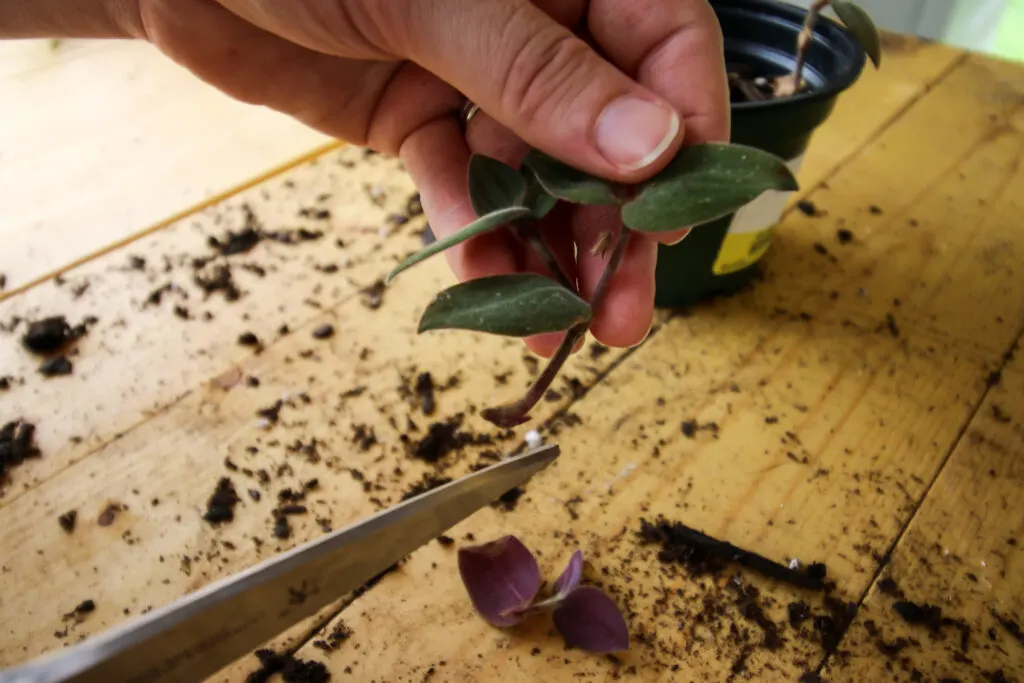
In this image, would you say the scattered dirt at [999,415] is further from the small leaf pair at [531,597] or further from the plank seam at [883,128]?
the small leaf pair at [531,597]

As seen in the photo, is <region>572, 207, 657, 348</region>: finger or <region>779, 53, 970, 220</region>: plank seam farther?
<region>779, 53, 970, 220</region>: plank seam

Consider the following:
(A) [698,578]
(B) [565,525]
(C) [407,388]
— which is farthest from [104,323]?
(A) [698,578]

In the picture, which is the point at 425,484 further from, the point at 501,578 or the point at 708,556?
the point at 708,556

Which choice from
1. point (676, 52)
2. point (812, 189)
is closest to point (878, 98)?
point (812, 189)

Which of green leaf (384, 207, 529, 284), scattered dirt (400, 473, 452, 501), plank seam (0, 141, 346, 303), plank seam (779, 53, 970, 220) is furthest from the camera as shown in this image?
plank seam (779, 53, 970, 220)

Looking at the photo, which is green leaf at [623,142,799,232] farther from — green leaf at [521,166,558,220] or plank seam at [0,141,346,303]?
plank seam at [0,141,346,303]

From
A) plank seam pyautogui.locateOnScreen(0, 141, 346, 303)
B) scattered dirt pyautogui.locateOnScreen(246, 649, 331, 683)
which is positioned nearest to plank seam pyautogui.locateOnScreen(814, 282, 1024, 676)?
scattered dirt pyautogui.locateOnScreen(246, 649, 331, 683)
